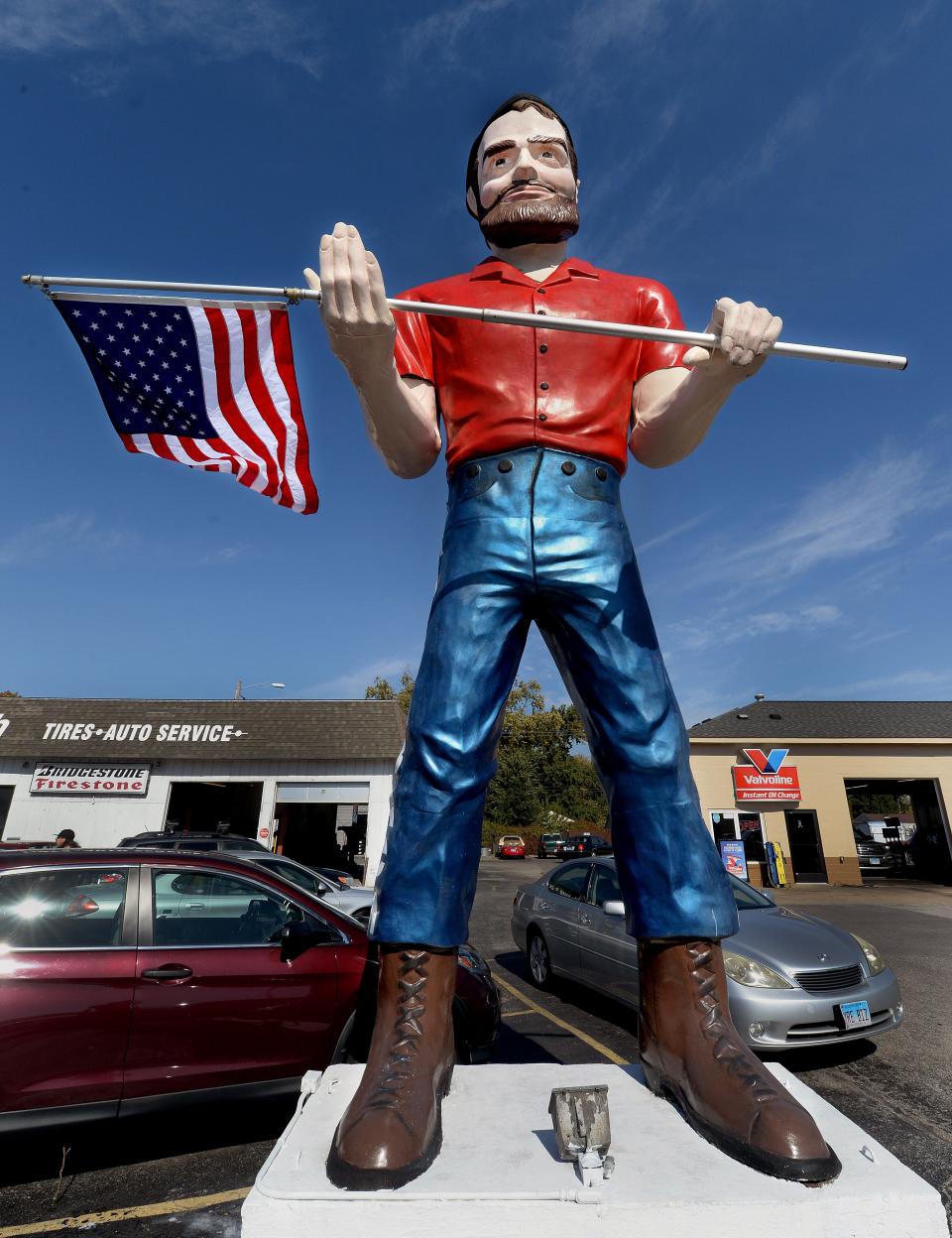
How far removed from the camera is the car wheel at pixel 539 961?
7070 mm

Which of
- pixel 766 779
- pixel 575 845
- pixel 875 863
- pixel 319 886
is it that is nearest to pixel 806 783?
pixel 766 779

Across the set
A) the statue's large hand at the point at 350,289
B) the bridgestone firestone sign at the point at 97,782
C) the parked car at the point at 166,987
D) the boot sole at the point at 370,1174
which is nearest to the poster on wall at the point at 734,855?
the parked car at the point at 166,987

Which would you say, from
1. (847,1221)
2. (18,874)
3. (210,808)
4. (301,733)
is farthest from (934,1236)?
(210,808)

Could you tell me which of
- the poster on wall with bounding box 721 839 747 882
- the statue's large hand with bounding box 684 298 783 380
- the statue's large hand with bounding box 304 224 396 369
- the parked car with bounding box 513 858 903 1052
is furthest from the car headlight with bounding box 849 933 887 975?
the poster on wall with bounding box 721 839 747 882

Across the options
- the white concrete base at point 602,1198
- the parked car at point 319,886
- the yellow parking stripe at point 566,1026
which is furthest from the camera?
the parked car at point 319,886

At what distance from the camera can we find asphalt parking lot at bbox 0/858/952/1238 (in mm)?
2754

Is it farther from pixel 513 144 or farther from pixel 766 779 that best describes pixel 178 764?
pixel 513 144

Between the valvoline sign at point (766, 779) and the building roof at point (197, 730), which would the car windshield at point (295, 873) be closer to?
the building roof at point (197, 730)

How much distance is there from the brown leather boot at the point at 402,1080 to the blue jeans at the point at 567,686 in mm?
109

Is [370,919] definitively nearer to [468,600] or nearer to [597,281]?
[468,600]

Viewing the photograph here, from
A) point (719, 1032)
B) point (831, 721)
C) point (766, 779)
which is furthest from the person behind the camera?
point (831, 721)

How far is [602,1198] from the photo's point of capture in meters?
1.25

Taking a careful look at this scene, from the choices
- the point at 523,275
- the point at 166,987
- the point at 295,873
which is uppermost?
the point at 523,275

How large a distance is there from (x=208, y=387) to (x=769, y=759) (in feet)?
65.5
